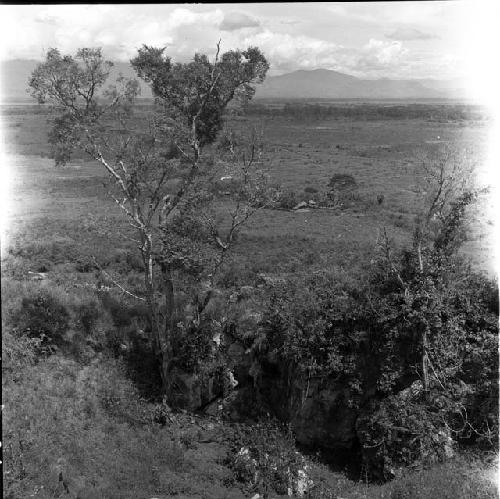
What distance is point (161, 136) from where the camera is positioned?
38.5 ft

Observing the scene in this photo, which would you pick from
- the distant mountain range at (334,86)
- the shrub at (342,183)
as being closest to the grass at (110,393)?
the shrub at (342,183)

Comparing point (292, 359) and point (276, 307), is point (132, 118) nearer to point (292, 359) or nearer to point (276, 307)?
point (276, 307)

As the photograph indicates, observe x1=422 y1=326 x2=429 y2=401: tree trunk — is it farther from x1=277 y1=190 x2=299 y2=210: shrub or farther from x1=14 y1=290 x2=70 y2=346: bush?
x1=277 y1=190 x2=299 y2=210: shrub

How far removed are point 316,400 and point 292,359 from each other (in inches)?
41.8

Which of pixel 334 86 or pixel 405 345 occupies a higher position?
pixel 334 86

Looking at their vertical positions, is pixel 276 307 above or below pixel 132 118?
below

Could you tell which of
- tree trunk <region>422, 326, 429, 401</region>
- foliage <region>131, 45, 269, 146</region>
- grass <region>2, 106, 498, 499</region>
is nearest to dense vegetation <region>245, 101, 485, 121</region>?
grass <region>2, 106, 498, 499</region>

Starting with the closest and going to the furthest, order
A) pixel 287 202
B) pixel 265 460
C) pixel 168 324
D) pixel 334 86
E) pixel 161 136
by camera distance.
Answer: pixel 265 460 < pixel 161 136 < pixel 168 324 < pixel 287 202 < pixel 334 86

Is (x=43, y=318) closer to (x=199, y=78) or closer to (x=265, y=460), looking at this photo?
(x=265, y=460)

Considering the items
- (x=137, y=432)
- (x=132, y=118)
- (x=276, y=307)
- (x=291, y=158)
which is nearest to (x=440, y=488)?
(x=276, y=307)

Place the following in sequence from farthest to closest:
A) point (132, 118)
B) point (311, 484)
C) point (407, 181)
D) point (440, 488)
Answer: point (407, 181), point (132, 118), point (311, 484), point (440, 488)

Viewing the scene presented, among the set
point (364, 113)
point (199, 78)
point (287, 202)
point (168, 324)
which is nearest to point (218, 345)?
point (168, 324)

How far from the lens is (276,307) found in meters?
12.1

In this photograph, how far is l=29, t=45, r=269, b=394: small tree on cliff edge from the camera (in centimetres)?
1103
